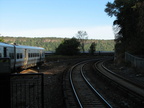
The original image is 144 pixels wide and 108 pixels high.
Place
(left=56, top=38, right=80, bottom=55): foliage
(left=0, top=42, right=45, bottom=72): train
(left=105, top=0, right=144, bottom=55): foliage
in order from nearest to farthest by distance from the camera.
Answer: (left=0, top=42, right=45, bottom=72): train < (left=105, top=0, right=144, bottom=55): foliage < (left=56, top=38, right=80, bottom=55): foliage

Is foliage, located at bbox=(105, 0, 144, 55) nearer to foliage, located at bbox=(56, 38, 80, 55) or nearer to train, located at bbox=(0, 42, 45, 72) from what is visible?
train, located at bbox=(0, 42, 45, 72)

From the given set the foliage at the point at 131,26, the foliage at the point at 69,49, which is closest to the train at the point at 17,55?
the foliage at the point at 131,26

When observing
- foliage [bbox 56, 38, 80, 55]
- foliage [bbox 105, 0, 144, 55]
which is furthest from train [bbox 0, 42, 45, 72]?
foliage [bbox 56, 38, 80, 55]

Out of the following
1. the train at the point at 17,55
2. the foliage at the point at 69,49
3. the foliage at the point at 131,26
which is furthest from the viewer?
the foliage at the point at 69,49

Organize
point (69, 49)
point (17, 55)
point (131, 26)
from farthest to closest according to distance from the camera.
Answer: point (69, 49)
point (131, 26)
point (17, 55)

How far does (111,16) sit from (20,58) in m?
34.2

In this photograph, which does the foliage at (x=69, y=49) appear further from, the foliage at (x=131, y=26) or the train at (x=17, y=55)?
the train at (x=17, y=55)

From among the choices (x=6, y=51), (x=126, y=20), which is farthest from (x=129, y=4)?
(x=6, y=51)

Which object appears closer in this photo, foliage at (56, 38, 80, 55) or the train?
the train

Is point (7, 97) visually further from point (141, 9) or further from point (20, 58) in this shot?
point (141, 9)

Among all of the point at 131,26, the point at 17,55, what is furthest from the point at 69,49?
the point at 17,55

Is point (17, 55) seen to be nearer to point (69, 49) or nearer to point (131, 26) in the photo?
point (131, 26)

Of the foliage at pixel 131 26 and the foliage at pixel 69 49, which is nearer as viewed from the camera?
the foliage at pixel 131 26

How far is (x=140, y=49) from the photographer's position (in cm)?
2973
